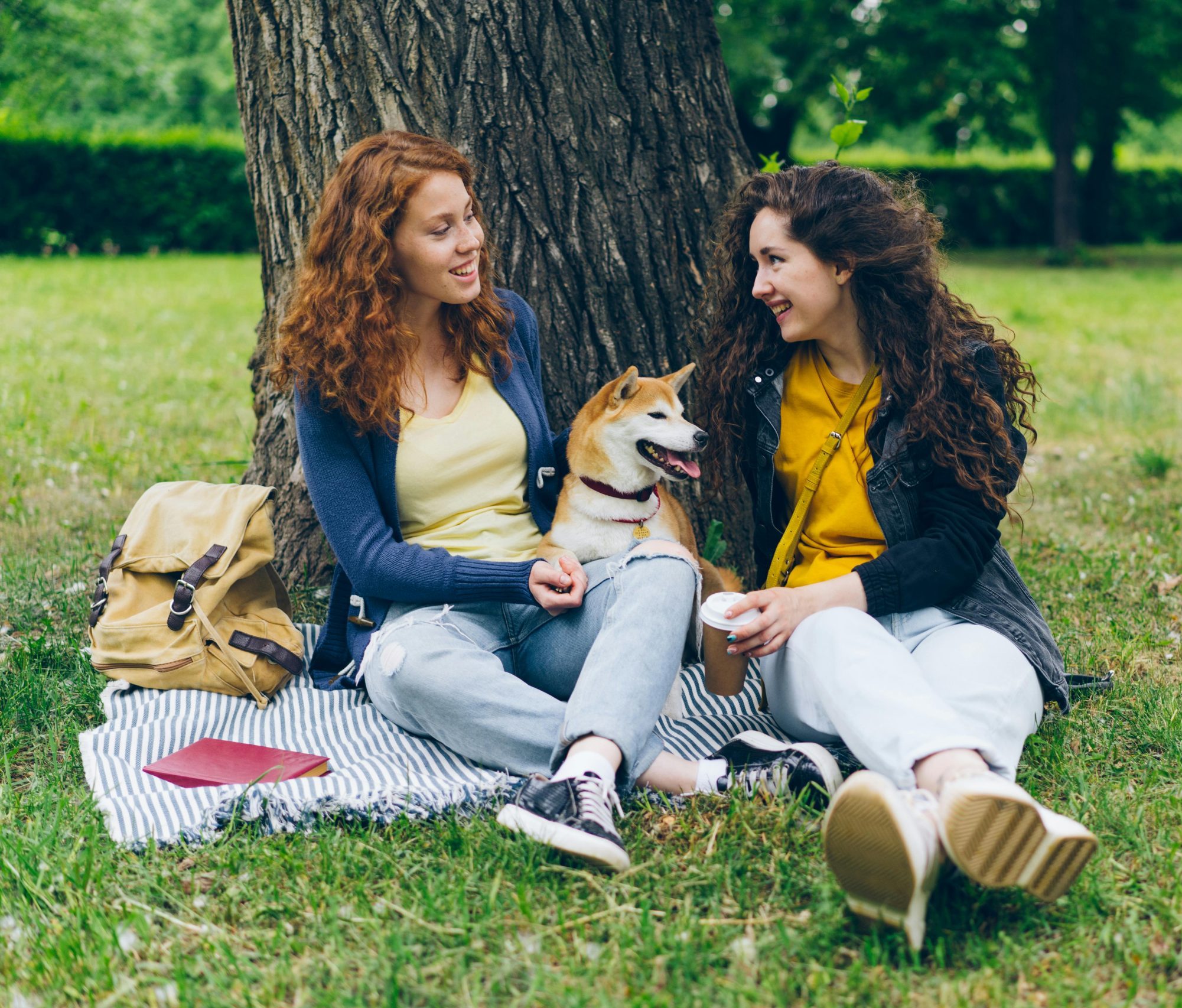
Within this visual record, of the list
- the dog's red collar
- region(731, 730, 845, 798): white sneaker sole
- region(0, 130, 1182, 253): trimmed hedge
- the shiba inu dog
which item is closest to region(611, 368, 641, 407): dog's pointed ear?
the shiba inu dog

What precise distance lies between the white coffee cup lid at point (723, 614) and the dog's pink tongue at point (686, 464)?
62 centimetres

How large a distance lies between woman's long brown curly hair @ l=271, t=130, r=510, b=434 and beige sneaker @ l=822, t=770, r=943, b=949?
1.60 metres

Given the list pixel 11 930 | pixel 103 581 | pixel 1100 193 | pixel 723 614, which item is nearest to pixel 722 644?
pixel 723 614

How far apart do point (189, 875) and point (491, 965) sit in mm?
730

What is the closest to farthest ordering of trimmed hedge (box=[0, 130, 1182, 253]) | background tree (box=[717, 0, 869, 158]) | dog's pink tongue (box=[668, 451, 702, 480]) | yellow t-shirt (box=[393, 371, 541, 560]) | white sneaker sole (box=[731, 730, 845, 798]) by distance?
white sneaker sole (box=[731, 730, 845, 798]) < yellow t-shirt (box=[393, 371, 541, 560]) < dog's pink tongue (box=[668, 451, 702, 480]) < trimmed hedge (box=[0, 130, 1182, 253]) < background tree (box=[717, 0, 869, 158])

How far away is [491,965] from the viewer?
6.34 feet

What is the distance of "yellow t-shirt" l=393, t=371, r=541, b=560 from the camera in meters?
2.97

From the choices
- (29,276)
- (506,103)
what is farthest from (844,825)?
(29,276)

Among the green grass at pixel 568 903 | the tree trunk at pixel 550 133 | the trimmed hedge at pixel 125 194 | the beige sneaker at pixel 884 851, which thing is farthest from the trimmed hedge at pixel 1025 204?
the beige sneaker at pixel 884 851

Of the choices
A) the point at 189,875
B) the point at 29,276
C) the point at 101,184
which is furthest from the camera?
the point at 101,184

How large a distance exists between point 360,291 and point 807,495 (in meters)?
1.29

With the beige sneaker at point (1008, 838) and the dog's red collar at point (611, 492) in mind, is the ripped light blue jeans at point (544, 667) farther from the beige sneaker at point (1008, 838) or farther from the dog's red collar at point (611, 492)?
the beige sneaker at point (1008, 838)

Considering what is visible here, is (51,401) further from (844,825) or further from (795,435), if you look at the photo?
(844,825)

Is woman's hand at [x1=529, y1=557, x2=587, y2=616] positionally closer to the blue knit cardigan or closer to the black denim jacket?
the blue knit cardigan
